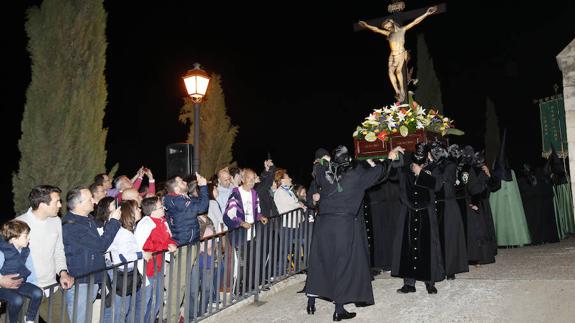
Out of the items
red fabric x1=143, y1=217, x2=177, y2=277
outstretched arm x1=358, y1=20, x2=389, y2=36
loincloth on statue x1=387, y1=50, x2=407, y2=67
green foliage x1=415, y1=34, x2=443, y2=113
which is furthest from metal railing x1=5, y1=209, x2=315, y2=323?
green foliage x1=415, y1=34, x2=443, y2=113

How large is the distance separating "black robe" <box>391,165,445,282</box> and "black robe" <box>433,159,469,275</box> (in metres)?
0.36

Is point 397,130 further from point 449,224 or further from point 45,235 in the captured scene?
point 45,235

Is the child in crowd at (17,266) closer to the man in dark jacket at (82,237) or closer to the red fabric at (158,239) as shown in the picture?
the man in dark jacket at (82,237)

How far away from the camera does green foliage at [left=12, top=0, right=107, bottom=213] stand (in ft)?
30.9

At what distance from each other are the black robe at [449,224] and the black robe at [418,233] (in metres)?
0.36

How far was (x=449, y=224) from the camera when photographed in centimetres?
711

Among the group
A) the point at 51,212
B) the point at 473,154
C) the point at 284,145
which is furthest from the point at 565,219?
the point at 284,145

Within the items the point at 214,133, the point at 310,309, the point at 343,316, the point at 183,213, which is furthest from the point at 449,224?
the point at 214,133

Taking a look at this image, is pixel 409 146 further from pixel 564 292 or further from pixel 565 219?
pixel 565 219

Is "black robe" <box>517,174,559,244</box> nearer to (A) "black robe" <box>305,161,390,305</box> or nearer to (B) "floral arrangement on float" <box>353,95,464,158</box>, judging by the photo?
(B) "floral arrangement on float" <box>353,95,464,158</box>

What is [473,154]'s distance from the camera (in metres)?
8.69

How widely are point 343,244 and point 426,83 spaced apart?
16.7 metres

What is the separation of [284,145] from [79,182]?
1199 inches

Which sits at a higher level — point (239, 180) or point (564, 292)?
point (239, 180)
